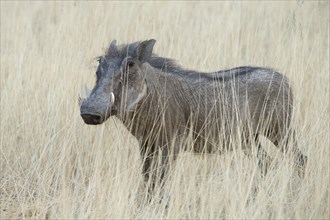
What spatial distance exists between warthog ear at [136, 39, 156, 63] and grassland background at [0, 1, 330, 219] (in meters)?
0.53

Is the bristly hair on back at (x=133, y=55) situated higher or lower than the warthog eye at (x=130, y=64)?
higher

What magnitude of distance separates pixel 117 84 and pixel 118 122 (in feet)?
2.77

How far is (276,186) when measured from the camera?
369cm

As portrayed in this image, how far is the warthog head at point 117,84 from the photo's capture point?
3602 mm

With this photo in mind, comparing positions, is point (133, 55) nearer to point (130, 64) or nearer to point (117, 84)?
point (130, 64)

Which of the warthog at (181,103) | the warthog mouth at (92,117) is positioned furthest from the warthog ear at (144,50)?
the warthog mouth at (92,117)

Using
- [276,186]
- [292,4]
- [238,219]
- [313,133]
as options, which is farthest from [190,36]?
[238,219]

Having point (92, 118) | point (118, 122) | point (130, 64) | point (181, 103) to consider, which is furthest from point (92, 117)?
point (118, 122)

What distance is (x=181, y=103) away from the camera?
165 inches

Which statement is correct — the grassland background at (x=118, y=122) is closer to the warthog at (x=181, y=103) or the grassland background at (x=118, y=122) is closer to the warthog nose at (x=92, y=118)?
the warthog at (x=181, y=103)

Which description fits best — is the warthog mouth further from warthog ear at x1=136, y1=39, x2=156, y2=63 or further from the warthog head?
warthog ear at x1=136, y1=39, x2=156, y2=63

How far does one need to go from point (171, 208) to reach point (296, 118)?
5.02 ft

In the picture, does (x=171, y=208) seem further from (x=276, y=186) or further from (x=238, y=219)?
(x=276, y=186)

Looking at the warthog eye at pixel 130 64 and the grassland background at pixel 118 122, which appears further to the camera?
the warthog eye at pixel 130 64
